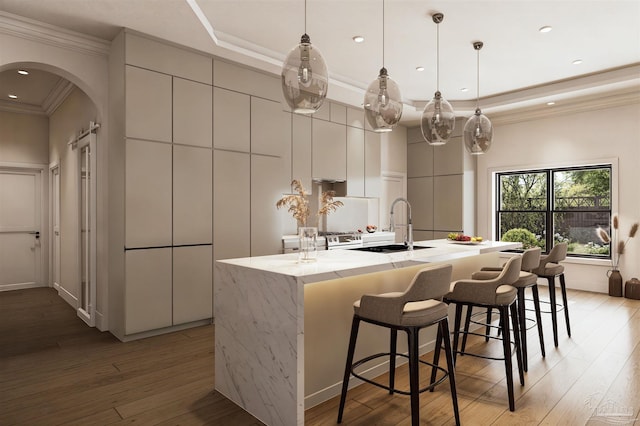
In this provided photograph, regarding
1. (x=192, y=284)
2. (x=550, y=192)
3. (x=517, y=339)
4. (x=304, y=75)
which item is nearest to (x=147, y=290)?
(x=192, y=284)

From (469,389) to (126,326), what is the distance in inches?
122

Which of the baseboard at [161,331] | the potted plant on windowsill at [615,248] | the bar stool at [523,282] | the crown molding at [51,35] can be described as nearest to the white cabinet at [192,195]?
the baseboard at [161,331]

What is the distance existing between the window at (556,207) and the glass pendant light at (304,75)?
5744 mm

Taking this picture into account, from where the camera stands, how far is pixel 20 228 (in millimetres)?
6711

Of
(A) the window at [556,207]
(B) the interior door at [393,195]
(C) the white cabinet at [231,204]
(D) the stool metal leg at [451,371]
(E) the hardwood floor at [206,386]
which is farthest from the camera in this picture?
(B) the interior door at [393,195]

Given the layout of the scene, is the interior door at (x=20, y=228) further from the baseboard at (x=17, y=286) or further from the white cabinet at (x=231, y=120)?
the white cabinet at (x=231, y=120)

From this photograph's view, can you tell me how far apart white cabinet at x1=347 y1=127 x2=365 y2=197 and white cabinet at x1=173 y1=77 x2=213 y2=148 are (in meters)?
2.67

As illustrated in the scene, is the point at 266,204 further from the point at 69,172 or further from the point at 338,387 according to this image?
the point at 69,172

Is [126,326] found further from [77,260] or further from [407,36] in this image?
[407,36]

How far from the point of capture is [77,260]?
16.6 ft

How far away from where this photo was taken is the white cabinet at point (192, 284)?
4164 millimetres

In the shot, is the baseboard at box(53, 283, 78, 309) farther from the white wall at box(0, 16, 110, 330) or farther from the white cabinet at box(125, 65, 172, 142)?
the white cabinet at box(125, 65, 172, 142)

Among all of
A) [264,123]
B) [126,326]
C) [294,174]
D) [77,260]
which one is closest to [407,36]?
[264,123]

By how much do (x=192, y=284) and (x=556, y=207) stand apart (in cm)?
598
